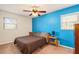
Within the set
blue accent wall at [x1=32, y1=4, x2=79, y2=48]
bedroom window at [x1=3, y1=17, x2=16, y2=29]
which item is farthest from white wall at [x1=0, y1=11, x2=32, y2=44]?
blue accent wall at [x1=32, y1=4, x2=79, y2=48]

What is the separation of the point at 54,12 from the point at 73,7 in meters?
0.78

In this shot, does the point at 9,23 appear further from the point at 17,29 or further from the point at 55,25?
the point at 55,25

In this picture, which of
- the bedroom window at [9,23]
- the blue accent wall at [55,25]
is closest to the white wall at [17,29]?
the bedroom window at [9,23]

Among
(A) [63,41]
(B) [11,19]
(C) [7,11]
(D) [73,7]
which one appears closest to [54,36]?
(A) [63,41]

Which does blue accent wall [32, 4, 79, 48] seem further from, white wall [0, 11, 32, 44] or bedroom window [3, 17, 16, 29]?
bedroom window [3, 17, 16, 29]

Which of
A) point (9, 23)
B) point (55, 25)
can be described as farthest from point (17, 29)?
point (55, 25)

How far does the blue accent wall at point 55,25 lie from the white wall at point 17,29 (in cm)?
29

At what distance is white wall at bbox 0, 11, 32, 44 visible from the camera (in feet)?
6.91

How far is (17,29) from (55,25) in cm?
166

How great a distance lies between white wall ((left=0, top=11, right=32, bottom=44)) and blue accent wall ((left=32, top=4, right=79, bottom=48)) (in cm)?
29

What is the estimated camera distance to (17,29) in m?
2.23
